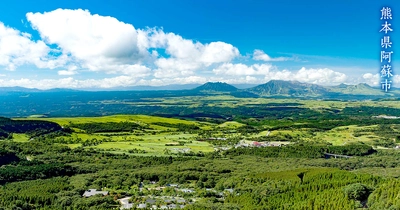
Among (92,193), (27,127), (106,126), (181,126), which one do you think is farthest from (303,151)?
(27,127)

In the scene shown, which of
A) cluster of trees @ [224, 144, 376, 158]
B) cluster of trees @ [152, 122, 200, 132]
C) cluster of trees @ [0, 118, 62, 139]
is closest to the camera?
cluster of trees @ [224, 144, 376, 158]

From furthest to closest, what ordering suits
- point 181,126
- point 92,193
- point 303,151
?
point 181,126
point 303,151
point 92,193

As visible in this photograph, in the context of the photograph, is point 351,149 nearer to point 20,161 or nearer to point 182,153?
point 182,153

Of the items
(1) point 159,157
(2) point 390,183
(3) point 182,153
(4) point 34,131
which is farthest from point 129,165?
(4) point 34,131

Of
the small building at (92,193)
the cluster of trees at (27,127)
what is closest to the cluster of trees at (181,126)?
the cluster of trees at (27,127)

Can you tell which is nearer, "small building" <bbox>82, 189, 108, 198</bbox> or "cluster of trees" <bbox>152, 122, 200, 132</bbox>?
"small building" <bbox>82, 189, 108, 198</bbox>

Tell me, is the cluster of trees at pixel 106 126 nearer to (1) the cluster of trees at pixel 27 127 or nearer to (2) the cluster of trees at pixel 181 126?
(1) the cluster of trees at pixel 27 127

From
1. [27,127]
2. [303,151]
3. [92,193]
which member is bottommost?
[303,151]

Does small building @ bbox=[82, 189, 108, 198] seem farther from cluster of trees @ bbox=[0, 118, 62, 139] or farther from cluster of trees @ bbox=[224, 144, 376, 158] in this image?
cluster of trees @ bbox=[0, 118, 62, 139]

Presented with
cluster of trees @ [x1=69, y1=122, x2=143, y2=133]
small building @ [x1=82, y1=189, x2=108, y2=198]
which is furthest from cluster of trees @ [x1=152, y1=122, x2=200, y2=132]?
small building @ [x1=82, y1=189, x2=108, y2=198]

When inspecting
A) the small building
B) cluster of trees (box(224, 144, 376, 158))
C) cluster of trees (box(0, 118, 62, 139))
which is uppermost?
cluster of trees (box(0, 118, 62, 139))

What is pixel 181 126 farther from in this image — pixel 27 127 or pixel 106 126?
pixel 27 127
